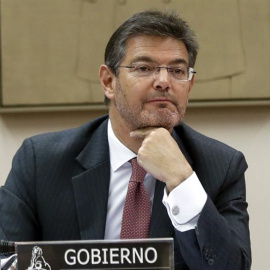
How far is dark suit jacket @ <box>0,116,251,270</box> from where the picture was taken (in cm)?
194

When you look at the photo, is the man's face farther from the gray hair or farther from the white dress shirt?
the white dress shirt

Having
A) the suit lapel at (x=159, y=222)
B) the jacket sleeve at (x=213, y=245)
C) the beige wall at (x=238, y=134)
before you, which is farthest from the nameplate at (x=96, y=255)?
the beige wall at (x=238, y=134)

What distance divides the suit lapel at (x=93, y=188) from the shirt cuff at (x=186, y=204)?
0.25m

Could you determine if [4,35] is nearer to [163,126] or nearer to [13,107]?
[13,107]

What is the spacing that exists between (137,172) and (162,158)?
0.14 metres

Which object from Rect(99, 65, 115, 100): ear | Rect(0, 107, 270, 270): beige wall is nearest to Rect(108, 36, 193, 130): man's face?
Rect(99, 65, 115, 100): ear

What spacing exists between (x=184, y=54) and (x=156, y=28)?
0.12 m

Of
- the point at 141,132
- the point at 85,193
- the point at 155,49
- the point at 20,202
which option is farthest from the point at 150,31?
the point at 20,202

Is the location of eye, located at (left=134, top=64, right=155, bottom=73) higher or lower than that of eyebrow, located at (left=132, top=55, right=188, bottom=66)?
lower

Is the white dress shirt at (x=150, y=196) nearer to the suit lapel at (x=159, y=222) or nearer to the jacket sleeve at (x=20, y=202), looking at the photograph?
the suit lapel at (x=159, y=222)

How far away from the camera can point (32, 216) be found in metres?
2.01

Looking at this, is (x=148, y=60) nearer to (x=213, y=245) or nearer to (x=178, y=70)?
(x=178, y=70)

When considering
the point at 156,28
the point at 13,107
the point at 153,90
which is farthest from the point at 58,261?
the point at 13,107

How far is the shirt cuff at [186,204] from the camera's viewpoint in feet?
5.96
